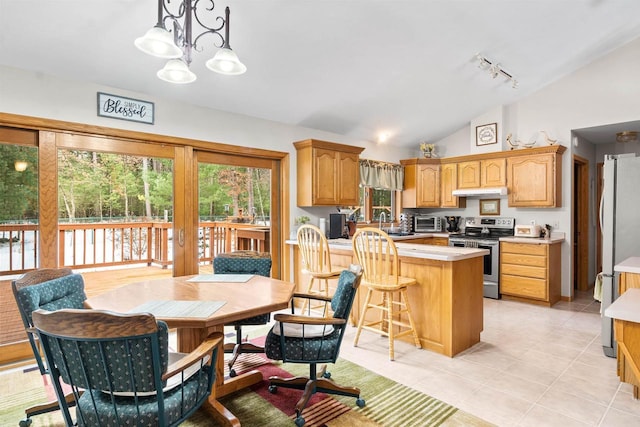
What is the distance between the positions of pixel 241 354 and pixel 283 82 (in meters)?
2.68

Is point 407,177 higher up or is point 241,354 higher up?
point 407,177

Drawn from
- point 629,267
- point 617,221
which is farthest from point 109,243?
point 617,221

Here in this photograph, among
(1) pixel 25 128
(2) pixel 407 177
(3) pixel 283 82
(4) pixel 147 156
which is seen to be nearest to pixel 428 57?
(3) pixel 283 82

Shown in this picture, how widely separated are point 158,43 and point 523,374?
325 cm

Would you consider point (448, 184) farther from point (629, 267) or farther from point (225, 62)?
point (225, 62)

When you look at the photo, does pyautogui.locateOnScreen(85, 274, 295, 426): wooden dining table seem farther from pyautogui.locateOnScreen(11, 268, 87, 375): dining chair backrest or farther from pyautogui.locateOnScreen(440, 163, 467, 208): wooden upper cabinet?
pyautogui.locateOnScreen(440, 163, 467, 208): wooden upper cabinet

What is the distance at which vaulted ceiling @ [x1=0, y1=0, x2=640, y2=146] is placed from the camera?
8.66 feet

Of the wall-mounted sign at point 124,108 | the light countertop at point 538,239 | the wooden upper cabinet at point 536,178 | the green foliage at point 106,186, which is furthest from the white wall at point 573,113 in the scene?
the wall-mounted sign at point 124,108

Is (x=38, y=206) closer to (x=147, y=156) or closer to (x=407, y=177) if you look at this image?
(x=147, y=156)

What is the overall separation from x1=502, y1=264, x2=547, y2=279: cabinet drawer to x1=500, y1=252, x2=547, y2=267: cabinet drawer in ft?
0.14

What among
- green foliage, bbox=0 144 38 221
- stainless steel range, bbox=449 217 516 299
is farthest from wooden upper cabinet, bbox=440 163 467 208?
green foliage, bbox=0 144 38 221

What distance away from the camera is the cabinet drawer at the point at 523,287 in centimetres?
467

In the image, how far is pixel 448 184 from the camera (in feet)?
19.8

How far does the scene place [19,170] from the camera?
2939 mm
